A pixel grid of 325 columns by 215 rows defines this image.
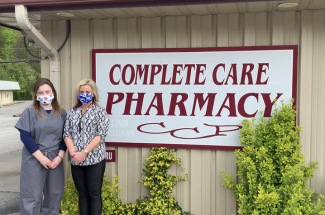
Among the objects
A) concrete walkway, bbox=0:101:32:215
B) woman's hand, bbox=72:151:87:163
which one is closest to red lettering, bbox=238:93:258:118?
woman's hand, bbox=72:151:87:163

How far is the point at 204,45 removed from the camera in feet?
14.9

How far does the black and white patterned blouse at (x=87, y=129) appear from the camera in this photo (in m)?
3.99

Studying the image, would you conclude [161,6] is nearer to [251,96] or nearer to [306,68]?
[251,96]

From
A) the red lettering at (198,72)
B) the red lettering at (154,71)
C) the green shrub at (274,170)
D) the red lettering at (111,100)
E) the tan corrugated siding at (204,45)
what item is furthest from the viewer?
the red lettering at (111,100)

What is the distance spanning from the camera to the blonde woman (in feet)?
13.1

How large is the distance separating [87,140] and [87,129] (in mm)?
122

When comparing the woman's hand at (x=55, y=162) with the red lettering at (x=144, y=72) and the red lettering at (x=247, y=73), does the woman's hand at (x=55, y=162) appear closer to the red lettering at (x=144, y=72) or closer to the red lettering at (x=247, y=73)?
the red lettering at (x=144, y=72)

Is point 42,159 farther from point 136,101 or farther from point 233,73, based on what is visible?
point 233,73

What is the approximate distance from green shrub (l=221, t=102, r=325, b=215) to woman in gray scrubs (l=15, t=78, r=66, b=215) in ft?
6.74

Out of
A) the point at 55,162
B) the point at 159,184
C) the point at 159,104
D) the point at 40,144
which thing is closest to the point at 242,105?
the point at 159,104

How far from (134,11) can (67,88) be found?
1.48m

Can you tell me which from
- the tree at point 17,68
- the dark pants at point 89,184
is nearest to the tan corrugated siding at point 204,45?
the dark pants at point 89,184

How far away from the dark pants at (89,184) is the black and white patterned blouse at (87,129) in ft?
0.32

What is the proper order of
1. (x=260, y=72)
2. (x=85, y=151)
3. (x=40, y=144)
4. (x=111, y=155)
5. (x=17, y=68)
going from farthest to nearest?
1. (x=17, y=68)
2. (x=111, y=155)
3. (x=260, y=72)
4. (x=40, y=144)
5. (x=85, y=151)
